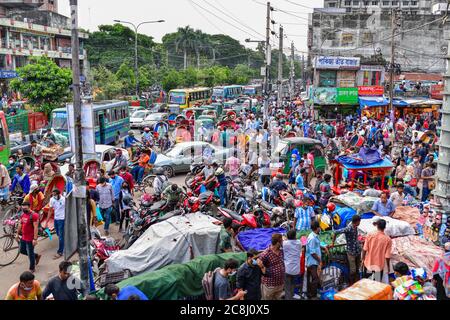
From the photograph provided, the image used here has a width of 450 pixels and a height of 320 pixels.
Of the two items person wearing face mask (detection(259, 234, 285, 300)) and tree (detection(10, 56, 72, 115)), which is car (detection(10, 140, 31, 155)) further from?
person wearing face mask (detection(259, 234, 285, 300))

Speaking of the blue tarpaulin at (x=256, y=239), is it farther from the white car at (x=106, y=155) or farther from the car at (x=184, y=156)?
the car at (x=184, y=156)

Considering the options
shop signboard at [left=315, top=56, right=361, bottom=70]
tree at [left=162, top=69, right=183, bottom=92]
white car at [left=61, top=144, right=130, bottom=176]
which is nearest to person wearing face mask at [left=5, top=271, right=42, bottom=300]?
white car at [left=61, top=144, right=130, bottom=176]

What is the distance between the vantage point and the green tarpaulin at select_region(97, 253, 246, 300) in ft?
23.2

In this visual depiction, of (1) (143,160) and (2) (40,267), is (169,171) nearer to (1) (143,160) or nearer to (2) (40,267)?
(1) (143,160)

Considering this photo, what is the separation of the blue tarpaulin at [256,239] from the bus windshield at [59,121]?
16.7m

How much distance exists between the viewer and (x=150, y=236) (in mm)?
Answer: 9305

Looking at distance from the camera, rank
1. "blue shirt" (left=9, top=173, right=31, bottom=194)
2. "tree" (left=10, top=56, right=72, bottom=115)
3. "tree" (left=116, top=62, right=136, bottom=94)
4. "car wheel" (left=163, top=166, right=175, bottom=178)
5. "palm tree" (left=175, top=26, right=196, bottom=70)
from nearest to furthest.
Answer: "blue shirt" (left=9, top=173, right=31, bottom=194) → "car wheel" (left=163, top=166, right=175, bottom=178) → "tree" (left=10, top=56, right=72, bottom=115) → "tree" (left=116, top=62, right=136, bottom=94) → "palm tree" (left=175, top=26, right=196, bottom=70)

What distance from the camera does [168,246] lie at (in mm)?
8773

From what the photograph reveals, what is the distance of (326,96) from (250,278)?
108ft

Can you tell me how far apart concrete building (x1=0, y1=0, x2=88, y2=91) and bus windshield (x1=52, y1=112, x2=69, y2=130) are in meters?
24.1

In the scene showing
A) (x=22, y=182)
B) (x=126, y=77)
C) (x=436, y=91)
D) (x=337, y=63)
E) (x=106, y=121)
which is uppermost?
(x=337, y=63)

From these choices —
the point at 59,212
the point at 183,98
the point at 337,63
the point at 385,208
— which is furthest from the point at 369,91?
the point at 59,212

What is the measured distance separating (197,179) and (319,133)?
1131 centimetres

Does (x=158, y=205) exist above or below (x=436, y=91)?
below
